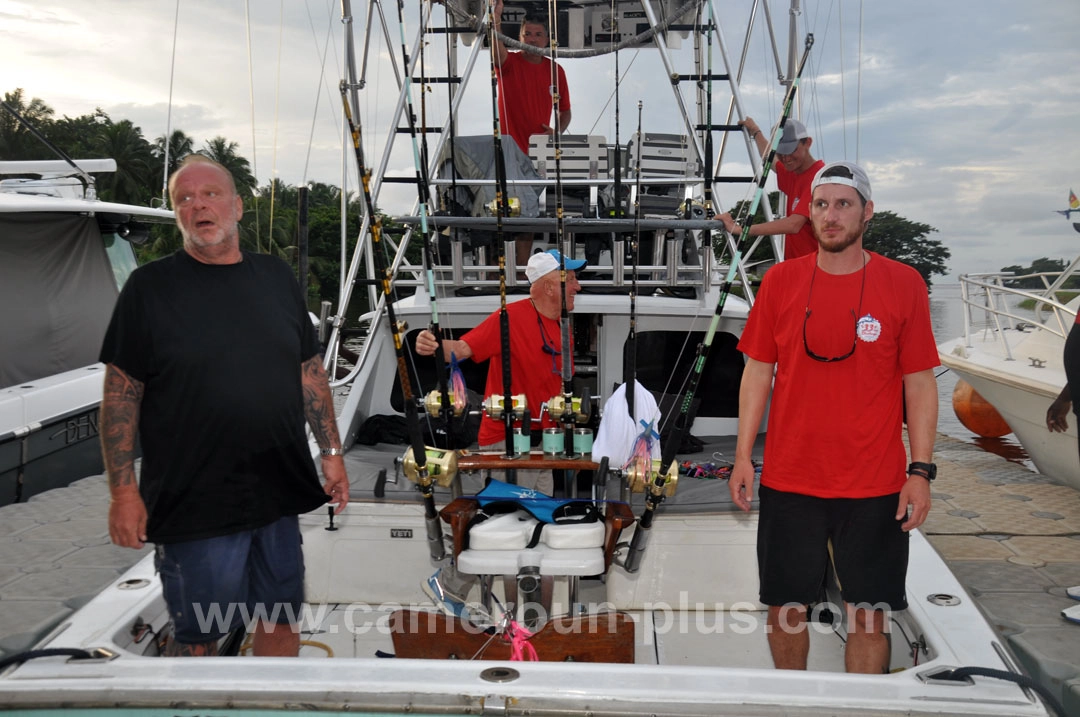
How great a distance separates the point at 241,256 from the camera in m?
2.67

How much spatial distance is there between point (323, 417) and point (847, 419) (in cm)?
171

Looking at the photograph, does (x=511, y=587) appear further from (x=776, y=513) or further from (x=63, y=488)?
(x=63, y=488)

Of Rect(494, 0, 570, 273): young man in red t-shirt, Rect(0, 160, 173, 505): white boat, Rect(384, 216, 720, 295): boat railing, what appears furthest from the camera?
Rect(0, 160, 173, 505): white boat

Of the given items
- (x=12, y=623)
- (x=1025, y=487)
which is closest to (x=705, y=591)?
(x=12, y=623)

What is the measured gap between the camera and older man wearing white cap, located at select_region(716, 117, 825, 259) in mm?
4023

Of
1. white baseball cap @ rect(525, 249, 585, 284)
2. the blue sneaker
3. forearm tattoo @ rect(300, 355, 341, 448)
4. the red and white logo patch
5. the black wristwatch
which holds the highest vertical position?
white baseball cap @ rect(525, 249, 585, 284)

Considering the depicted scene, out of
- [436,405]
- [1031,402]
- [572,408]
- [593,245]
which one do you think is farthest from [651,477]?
[1031,402]

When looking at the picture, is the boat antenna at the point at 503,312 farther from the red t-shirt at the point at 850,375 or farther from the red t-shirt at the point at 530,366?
the red t-shirt at the point at 850,375

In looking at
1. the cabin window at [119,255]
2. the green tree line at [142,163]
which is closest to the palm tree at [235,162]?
the green tree line at [142,163]

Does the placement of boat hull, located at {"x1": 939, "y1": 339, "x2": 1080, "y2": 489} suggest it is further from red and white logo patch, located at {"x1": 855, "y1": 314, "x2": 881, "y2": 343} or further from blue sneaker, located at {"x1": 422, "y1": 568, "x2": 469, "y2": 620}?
blue sneaker, located at {"x1": 422, "y1": 568, "x2": 469, "y2": 620}

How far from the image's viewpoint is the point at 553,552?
3.12m

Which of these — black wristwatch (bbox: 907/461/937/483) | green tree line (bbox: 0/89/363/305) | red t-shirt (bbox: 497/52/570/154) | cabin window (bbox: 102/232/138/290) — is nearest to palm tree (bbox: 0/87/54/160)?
green tree line (bbox: 0/89/363/305)

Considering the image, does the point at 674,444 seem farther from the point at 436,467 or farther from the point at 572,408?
the point at 436,467

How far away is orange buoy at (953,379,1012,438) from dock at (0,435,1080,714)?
4614 mm
